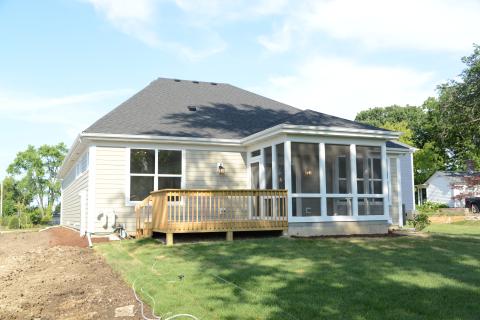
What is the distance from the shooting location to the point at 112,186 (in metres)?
13.0

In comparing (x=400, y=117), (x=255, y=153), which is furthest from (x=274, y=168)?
(x=400, y=117)

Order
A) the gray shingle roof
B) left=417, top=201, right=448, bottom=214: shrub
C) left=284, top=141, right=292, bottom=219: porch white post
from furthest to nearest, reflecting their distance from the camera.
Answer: left=417, top=201, right=448, bottom=214: shrub
the gray shingle roof
left=284, top=141, right=292, bottom=219: porch white post

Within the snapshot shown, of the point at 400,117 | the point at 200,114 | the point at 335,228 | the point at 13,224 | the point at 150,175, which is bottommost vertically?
the point at 13,224

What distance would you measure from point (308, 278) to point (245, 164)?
27.7 ft

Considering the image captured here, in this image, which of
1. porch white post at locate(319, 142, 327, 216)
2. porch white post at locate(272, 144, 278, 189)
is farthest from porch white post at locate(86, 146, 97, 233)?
porch white post at locate(319, 142, 327, 216)

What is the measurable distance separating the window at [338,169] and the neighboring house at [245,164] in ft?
0.09

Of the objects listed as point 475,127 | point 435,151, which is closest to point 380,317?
point 475,127

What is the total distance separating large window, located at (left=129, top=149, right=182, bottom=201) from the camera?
13312mm

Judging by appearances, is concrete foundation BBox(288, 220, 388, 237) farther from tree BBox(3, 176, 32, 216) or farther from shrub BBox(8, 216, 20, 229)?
tree BBox(3, 176, 32, 216)

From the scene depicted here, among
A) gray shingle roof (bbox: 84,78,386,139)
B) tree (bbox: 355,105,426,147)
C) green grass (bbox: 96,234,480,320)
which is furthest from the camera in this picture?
tree (bbox: 355,105,426,147)

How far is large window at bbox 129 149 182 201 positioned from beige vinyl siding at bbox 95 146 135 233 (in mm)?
291

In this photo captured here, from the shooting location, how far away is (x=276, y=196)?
11.6 metres

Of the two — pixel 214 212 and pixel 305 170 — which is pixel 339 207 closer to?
pixel 305 170

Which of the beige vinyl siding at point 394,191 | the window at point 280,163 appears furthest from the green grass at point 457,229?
the window at point 280,163
